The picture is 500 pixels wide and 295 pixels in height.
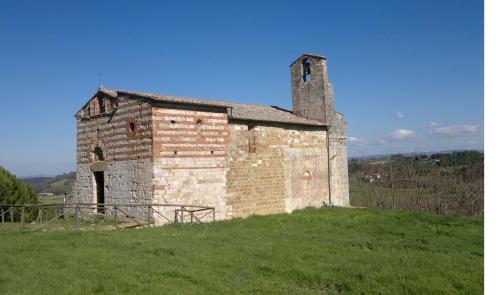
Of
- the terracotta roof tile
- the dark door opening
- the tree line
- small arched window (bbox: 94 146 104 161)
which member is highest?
the terracotta roof tile

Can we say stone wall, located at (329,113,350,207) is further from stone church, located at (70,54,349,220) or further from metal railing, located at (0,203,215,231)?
metal railing, located at (0,203,215,231)

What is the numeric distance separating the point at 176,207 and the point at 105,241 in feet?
14.2

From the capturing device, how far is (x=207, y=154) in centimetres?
1571

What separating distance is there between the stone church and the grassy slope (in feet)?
8.76

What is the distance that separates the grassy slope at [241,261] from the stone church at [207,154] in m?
2.67

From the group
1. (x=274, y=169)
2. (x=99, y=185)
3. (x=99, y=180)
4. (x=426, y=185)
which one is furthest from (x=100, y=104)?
(x=426, y=185)

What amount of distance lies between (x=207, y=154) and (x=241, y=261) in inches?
302

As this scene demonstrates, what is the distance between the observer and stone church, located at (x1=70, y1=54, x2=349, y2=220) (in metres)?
14.7

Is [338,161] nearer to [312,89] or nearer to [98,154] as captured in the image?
[312,89]

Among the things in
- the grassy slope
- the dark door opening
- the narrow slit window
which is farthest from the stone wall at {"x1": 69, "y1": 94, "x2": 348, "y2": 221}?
the grassy slope

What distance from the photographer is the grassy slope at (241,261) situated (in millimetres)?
6836

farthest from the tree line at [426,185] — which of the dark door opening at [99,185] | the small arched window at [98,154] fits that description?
the small arched window at [98,154]

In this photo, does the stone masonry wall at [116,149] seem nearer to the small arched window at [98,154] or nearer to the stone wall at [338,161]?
the small arched window at [98,154]
